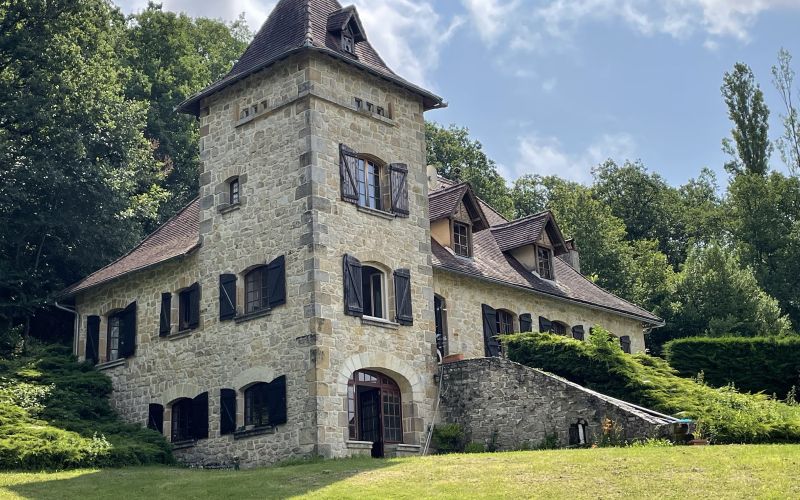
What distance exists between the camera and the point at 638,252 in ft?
184

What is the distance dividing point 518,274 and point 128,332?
11.7m

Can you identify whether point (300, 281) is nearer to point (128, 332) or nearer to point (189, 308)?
point (189, 308)

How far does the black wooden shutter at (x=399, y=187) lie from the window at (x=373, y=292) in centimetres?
177

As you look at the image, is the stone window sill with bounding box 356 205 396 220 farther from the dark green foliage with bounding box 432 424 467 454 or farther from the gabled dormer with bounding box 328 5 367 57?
the dark green foliage with bounding box 432 424 467 454

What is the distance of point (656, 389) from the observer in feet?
89.1

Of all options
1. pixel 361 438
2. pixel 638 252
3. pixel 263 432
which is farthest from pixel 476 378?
pixel 638 252

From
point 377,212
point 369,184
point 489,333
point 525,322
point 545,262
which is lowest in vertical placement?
point 489,333

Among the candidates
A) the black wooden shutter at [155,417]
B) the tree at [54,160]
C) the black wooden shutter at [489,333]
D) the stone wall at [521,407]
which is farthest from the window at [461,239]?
the tree at [54,160]

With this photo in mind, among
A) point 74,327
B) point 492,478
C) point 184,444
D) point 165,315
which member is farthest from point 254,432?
point 74,327

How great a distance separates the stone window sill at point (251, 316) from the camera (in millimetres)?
26873

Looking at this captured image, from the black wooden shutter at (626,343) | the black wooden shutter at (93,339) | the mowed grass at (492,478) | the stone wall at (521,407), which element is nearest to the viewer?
the mowed grass at (492,478)

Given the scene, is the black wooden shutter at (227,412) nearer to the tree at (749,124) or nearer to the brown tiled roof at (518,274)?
the brown tiled roof at (518,274)

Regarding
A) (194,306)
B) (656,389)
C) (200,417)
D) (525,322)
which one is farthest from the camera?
(525,322)

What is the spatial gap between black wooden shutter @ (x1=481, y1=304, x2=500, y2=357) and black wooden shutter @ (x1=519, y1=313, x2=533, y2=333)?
144cm
